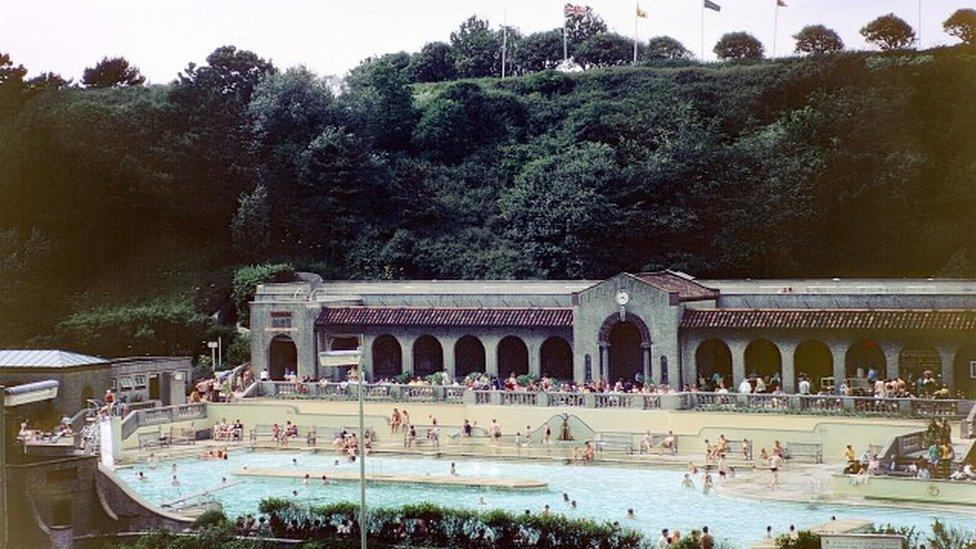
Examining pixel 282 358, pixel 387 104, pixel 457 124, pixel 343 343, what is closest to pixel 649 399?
pixel 343 343

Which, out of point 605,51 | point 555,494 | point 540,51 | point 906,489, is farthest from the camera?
point 540,51

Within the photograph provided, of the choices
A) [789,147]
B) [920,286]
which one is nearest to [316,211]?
[789,147]

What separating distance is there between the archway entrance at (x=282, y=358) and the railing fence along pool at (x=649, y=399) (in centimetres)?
470

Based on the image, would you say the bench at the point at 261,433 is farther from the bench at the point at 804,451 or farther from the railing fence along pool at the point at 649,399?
the bench at the point at 804,451

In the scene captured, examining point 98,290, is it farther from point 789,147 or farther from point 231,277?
point 789,147

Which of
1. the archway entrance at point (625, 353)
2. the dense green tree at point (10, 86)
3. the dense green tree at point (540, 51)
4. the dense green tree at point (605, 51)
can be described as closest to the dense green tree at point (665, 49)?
the dense green tree at point (605, 51)

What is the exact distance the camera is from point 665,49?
10806 cm

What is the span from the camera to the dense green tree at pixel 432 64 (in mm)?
107625

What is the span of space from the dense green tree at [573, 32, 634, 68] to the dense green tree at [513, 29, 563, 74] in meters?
2.01

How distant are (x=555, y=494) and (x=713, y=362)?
15.1 meters

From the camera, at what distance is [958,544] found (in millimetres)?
29438

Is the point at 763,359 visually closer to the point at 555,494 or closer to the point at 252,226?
the point at 555,494

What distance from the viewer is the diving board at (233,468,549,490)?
43.1m

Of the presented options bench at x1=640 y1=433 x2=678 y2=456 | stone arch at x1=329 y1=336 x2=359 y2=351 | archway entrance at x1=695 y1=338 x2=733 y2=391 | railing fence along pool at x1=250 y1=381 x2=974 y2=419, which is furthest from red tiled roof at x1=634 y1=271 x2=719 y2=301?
stone arch at x1=329 y1=336 x2=359 y2=351
